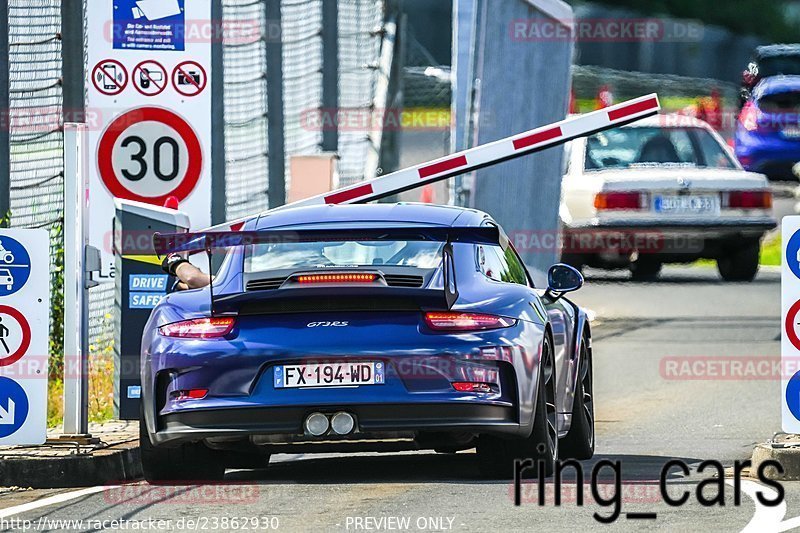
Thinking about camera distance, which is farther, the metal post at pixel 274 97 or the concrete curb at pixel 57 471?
the metal post at pixel 274 97

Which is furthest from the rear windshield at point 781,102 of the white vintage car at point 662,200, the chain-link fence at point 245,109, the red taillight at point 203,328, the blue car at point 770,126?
the red taillight at point 203,328

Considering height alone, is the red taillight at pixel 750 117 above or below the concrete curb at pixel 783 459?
above

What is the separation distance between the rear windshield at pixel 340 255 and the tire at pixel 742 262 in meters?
13.6

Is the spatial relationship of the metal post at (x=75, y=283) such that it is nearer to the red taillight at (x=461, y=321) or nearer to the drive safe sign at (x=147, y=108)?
the drive safe sign at (x=147, y=108)

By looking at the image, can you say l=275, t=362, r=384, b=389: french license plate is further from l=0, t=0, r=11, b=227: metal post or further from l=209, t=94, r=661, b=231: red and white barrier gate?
l=0, t=0, r=11, b=227: metal post

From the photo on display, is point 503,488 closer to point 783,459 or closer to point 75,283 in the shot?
point 783,459

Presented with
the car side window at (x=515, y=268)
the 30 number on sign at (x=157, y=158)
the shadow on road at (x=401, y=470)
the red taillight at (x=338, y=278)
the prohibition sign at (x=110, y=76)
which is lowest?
the shadow on road at (x=401, y=470)

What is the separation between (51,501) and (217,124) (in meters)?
7.98

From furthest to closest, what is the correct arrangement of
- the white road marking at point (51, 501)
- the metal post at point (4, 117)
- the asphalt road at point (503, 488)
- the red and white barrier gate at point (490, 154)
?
the metal post at point (4, 117) < the red and white barrier gate at point (490, 154) < the white road marking at point (51, 501) < the asphalt road at point (503, 488)

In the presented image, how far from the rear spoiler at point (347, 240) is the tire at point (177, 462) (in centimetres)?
80

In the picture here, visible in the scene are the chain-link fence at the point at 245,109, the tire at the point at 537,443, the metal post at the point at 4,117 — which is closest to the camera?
the tire at the point at 537,443

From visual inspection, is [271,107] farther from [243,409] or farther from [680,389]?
[243,409]

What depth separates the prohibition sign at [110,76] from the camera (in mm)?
13750

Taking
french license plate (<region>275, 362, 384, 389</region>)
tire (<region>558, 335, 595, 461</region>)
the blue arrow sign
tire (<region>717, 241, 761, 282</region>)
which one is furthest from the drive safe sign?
tire (<region>717, 241, 761, 282</region>)
